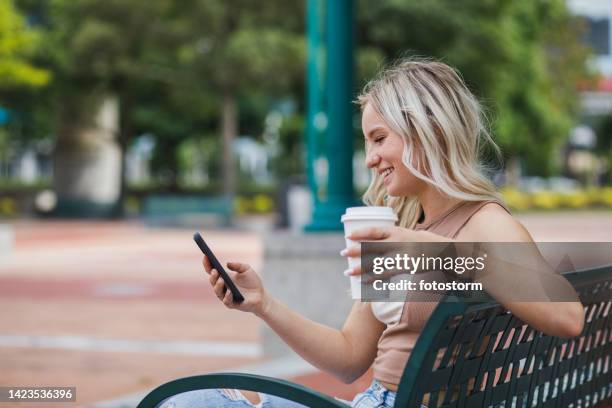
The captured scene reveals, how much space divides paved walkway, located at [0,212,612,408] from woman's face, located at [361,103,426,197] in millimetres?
812

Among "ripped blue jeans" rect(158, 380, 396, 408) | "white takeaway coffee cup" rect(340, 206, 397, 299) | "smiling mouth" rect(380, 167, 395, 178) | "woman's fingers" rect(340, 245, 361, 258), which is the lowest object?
"ripped blue jeans" rect(158, 380, 396, 408)

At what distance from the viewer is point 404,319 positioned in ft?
6.75

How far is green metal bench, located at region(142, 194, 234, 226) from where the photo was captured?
27234 mm

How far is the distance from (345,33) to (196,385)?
5466 millimetres

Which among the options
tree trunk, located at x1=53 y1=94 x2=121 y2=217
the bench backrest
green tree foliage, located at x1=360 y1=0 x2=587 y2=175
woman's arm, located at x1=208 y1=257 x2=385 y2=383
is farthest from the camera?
tree trunk, located at x1=53 y1=94 x2=121 y2=217

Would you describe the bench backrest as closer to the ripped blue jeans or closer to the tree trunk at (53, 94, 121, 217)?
the ripped blue jeans

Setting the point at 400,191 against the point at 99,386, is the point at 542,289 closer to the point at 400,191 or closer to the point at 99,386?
the point at 400,191

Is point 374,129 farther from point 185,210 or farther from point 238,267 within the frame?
point 185,210

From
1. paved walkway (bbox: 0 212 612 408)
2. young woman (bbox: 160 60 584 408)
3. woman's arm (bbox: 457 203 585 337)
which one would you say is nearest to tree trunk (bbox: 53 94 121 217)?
paved walkway (bbox: 0 212 612 408)

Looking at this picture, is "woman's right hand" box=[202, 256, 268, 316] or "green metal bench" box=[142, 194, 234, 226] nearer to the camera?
"woman's right hand" box=[202, 256, 268, 316]

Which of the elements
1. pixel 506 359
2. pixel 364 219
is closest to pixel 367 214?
pixel 364 219

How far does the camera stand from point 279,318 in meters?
2.23

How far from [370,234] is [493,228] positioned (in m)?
0.42

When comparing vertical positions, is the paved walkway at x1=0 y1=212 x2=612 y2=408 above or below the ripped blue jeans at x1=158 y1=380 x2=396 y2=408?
below
